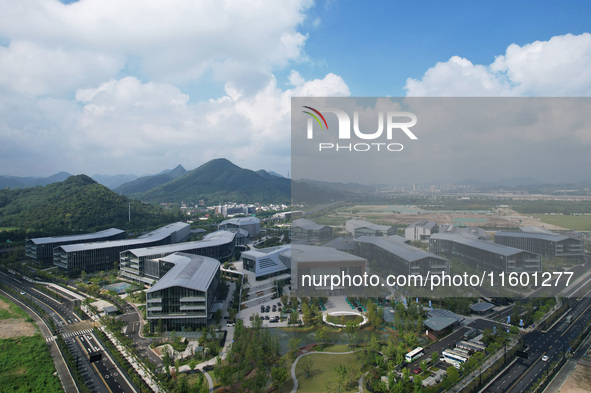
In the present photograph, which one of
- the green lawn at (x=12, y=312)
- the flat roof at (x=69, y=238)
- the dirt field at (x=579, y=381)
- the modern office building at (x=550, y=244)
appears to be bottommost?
the dirt field at (x=579, y=381)

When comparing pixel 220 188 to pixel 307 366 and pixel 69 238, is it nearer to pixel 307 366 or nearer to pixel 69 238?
pixel 69 238

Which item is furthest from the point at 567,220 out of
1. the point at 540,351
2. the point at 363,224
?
the point at 363,224

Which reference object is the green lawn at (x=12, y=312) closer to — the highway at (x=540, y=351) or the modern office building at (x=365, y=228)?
the modern office building at (x=365, y=228)

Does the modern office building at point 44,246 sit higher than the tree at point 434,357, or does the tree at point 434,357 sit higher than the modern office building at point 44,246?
the modern office building at point 44,246

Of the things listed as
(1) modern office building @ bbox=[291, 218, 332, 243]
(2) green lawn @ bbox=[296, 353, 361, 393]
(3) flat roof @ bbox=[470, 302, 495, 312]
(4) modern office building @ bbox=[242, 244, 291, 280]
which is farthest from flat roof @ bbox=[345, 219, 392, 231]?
(2) green lawn @ bbox=[296, 353, 361, 393]

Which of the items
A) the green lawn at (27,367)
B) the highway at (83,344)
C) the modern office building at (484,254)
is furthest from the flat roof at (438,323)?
the green lawn at (27,367)

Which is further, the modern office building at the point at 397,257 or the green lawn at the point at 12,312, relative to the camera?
the modern office building at the point at 397,257

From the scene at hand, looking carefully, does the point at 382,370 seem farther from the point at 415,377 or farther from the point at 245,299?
the point at 245,299
